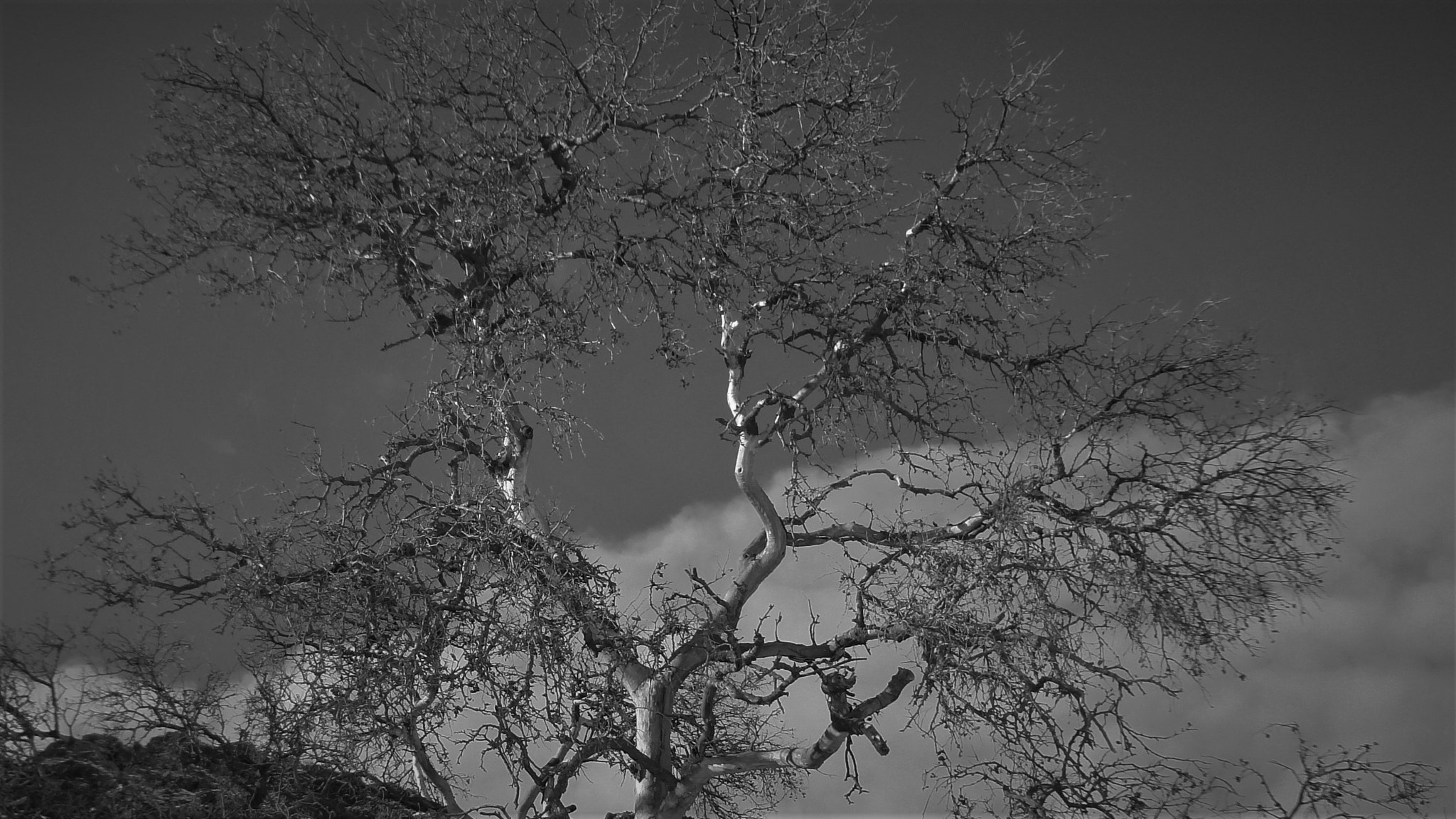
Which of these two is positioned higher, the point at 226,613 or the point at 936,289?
the point at 936,289

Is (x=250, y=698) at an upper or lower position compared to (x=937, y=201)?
lower

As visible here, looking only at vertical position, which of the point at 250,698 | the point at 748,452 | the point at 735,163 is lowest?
the point at 250,698

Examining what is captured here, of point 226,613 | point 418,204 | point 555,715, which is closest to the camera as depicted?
point 555,715

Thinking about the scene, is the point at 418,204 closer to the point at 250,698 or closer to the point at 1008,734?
the point at 250,698

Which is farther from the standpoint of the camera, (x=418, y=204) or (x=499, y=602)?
(x=418, y=204)

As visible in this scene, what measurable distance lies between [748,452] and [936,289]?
1.30 metres

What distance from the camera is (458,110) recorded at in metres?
6.52

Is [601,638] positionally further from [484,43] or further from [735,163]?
[484,43]

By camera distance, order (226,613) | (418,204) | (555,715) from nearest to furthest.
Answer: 1. (555,715)
2. (226,613)
3. (418,204)

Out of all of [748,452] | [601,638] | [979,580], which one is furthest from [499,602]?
[979,580]

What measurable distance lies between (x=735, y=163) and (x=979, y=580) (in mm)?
2529

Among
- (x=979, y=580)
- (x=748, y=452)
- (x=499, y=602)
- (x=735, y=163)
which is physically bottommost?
(x=499, y=602)

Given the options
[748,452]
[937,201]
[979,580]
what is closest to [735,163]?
[937,201]

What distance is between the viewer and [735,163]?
663cm
